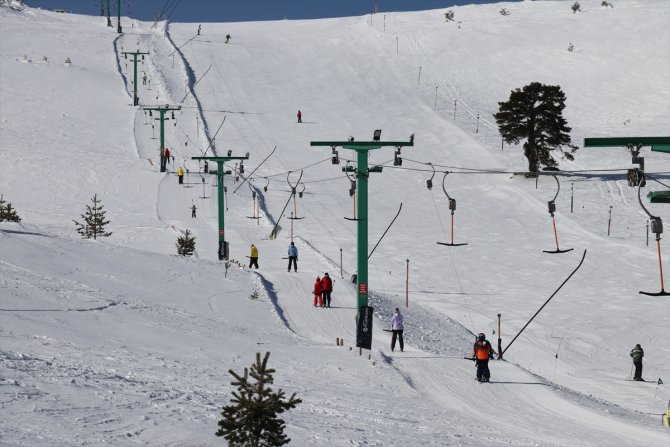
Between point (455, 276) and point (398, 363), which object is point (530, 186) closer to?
point (455, 276)

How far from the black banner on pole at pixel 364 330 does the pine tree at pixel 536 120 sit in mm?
33240

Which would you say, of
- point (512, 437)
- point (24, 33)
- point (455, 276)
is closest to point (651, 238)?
point (455, 276)

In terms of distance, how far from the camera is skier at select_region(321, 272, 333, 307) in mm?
→ 23719

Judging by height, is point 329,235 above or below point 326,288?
above

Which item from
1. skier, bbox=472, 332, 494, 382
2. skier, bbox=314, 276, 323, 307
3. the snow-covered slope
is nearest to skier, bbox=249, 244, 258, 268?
the snow-covered slope

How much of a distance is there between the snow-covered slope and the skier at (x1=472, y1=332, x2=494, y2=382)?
0.29m

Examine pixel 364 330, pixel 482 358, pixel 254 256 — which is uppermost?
pixel 254 256

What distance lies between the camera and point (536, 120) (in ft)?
165

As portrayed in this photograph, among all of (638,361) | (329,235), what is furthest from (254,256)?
(638,361)

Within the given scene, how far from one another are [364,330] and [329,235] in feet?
65.6

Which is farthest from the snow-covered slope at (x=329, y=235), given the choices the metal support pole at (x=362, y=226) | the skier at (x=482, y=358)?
the metal support pole at (x=362, y=226)

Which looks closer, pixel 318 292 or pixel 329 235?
pixel 318 292

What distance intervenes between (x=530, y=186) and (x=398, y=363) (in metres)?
32.1

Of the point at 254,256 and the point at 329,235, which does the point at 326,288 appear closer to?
the point at 254,256
